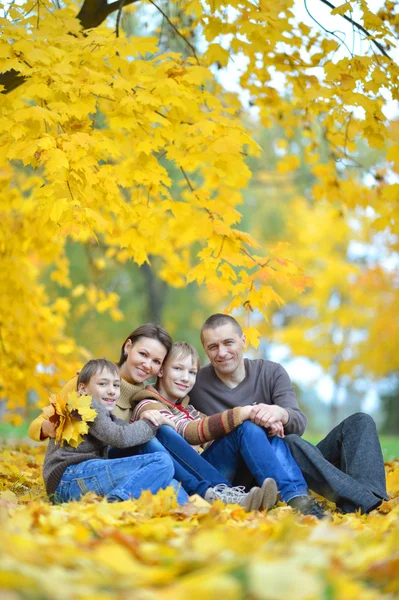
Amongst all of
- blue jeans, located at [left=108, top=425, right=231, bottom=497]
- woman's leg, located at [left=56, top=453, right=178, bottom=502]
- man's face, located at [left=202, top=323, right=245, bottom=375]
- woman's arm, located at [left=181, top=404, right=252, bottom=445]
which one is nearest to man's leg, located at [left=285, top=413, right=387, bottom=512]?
woman's arm, located at [left=181, top=404, right=252, bottom=445]

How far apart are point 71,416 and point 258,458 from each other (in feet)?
3.29

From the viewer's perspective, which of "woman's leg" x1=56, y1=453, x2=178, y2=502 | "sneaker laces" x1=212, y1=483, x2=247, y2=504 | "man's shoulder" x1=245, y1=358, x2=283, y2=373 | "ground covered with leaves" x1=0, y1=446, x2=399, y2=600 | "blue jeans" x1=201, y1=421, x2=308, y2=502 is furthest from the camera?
"man's shoulder" x1=245, y1=358, x2=283, y2=373

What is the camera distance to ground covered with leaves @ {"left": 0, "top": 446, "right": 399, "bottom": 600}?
156 cm

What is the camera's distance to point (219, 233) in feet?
15.2

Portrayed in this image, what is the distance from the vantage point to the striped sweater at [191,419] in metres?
3.87

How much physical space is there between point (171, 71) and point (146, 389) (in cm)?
191

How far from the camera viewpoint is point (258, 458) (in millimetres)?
3752

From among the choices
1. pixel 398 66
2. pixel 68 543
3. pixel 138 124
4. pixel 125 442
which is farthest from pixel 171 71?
pixel 68 543

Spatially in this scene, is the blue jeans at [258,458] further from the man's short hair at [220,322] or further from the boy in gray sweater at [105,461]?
the man's short hair at [220,322]

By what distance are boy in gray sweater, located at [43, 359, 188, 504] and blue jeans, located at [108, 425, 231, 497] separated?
66 millimetres

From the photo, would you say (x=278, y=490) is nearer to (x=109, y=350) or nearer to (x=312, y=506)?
(x=312, y=506)

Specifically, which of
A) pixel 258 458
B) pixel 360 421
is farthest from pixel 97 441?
pixel 360 421

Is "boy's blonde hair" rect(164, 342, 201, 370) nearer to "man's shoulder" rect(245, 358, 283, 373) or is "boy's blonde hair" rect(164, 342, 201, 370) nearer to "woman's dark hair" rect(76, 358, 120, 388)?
"man's shoulder" rect(245, 358, 283, 373)

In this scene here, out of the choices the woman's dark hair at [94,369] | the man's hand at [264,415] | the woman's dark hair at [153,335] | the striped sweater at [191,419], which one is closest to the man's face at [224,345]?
the woman's dark hair at [153,335]
